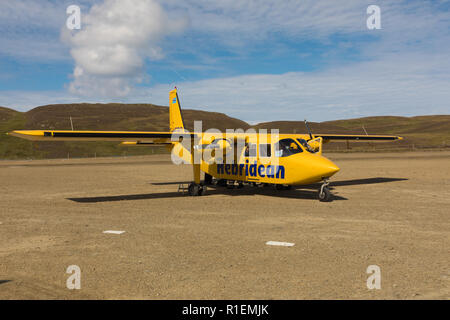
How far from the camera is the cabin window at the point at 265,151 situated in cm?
1649

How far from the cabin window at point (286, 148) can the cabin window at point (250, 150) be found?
144 centimetres

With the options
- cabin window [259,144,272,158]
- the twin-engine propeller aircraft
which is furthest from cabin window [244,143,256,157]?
cabin window [259,144,272,158]

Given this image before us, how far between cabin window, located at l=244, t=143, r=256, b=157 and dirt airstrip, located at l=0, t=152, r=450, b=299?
8.15 ft

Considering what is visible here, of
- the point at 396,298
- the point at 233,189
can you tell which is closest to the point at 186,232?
the point at 396,298

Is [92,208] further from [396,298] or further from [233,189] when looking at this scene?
[396,298]

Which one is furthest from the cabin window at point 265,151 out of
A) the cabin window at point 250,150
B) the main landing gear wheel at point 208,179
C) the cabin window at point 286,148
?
the main landing gear wheel at point 208,179

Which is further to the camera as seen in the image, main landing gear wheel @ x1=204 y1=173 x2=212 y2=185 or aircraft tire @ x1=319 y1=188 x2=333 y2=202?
main landing gear wheel @ x1=204 y1=173 x2=212 y2=185

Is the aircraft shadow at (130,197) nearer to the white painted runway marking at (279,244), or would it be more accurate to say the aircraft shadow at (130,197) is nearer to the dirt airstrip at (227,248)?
the dirt airstrip at (227,248)

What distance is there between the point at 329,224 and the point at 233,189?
10.2 meters

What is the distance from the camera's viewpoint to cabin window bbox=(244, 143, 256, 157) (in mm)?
17223

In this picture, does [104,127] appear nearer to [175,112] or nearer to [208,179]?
[175,112]

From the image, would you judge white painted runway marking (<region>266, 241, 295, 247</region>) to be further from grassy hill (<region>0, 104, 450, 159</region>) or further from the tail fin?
grassy hill (<region>0, 104, 450, 159</region>)
